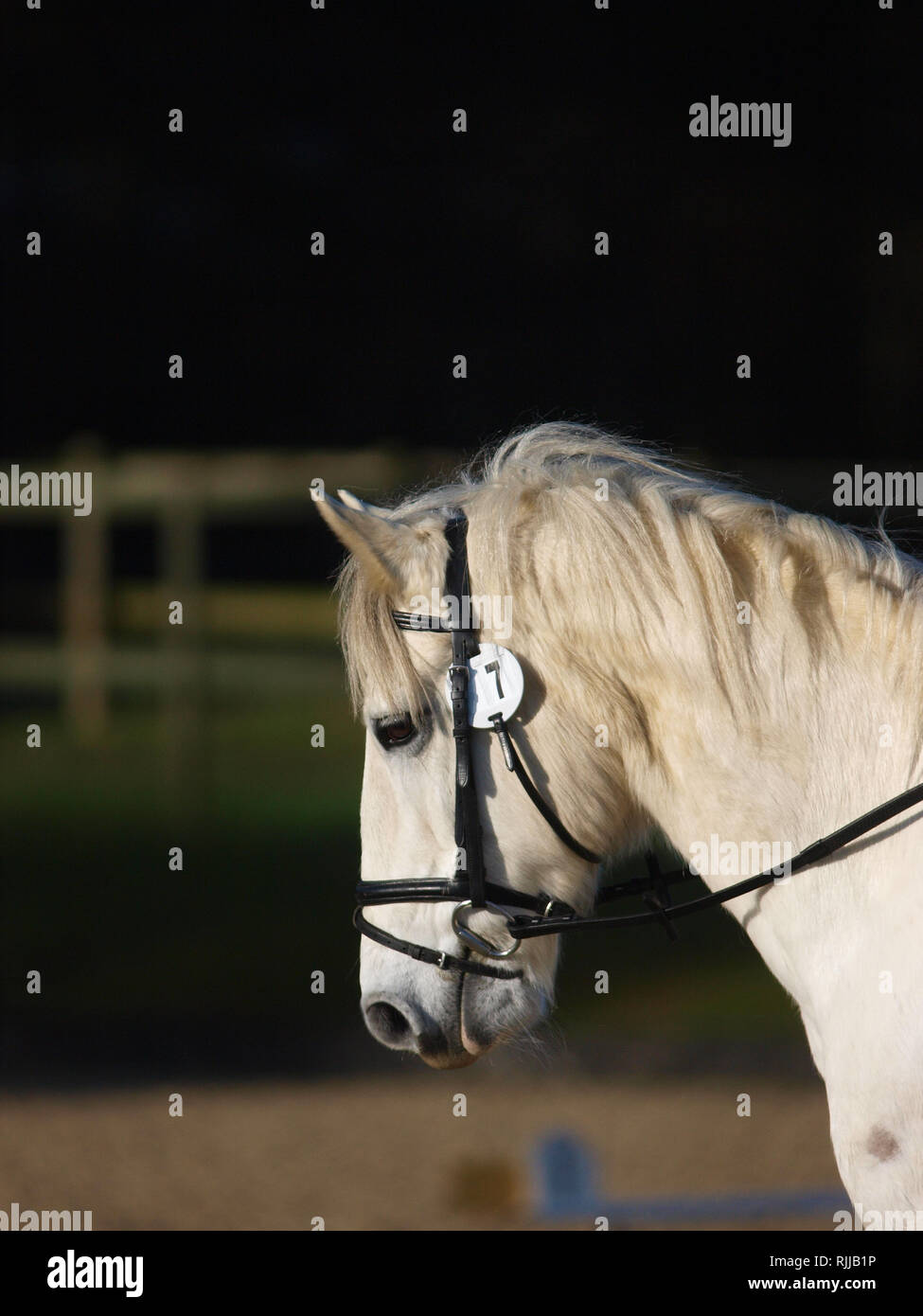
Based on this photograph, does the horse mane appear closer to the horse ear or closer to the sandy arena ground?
the horse ear

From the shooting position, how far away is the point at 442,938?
1.57m

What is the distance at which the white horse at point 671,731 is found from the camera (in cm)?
139

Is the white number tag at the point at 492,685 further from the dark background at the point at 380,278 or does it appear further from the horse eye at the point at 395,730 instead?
the dark background at the point at 380,278

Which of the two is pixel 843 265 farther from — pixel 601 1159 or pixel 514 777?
pixel 514 777

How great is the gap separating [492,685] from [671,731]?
0.23 meters

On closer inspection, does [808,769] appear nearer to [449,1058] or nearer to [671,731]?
[671,731]

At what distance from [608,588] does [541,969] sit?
53 centimetres

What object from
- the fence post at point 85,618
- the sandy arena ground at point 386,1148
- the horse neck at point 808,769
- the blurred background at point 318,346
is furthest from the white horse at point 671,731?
the fence post at point 85,618

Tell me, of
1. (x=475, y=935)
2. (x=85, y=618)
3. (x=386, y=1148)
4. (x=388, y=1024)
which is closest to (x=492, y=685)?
(x=475, y=935)

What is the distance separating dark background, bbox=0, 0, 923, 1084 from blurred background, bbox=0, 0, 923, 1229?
0.05ft

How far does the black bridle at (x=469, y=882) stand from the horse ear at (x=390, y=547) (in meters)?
0.03

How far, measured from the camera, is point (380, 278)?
20.6ft

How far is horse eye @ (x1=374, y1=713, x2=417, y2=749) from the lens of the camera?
155 cm

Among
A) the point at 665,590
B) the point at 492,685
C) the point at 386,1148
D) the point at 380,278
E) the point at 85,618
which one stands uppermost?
the point at 380,278
